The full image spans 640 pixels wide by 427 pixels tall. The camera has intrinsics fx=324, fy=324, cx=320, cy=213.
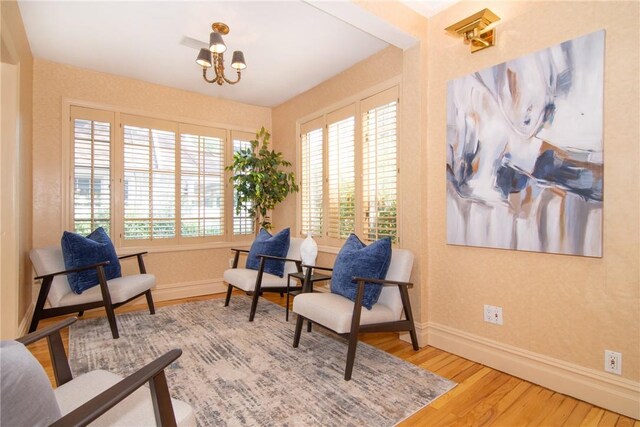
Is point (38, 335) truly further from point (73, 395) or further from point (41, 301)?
point (41, 301)

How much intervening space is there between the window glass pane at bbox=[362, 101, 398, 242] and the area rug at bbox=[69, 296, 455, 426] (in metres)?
1.11

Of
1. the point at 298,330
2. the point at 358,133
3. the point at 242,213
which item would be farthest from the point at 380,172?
the point at 242,213

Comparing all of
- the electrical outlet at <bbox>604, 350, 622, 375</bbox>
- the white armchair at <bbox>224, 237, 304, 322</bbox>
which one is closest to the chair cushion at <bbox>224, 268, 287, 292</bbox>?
the white armchair at <bbox>224, 237, 304, 322</bbox>

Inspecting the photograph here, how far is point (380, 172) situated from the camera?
311cm

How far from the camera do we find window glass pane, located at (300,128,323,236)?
394 centimetres

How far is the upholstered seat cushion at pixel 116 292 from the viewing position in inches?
108

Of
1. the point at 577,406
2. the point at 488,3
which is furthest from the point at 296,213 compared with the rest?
the point at 577,406

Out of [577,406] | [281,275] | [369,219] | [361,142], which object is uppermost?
[361,142]

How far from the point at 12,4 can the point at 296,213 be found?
314 cm

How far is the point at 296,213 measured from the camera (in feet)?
14.2

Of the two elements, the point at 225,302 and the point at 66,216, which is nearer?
the point at 66,216

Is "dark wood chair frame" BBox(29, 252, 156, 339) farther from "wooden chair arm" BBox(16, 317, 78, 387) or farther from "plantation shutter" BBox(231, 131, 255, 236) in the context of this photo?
"plantation shutter" BBox(231, 131, 255, 236)

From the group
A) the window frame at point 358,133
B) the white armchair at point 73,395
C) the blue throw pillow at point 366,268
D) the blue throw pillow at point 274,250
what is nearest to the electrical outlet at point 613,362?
the blue throw pillow at point 366,268

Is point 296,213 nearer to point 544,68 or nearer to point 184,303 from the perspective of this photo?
point 184,303
